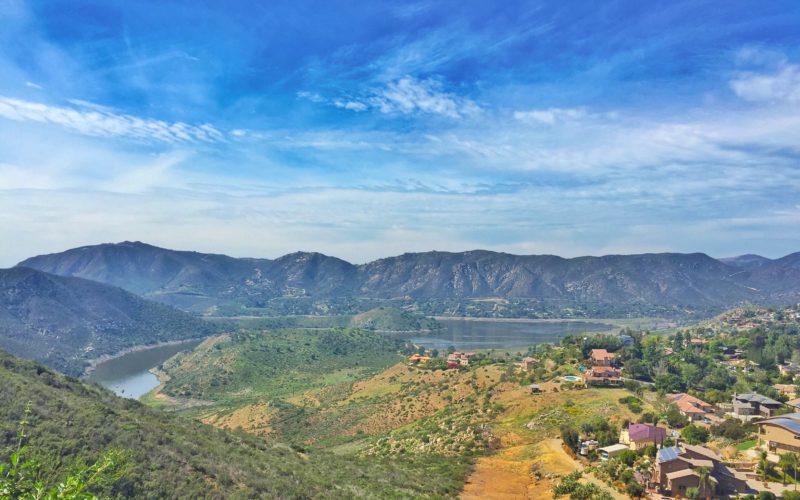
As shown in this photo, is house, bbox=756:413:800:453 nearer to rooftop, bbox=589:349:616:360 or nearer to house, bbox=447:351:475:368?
rooftop, bbox=589:349:616:360

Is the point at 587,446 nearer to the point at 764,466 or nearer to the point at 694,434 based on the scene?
the point at 694,434

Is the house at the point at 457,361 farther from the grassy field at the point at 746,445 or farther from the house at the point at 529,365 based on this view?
the grassy field at the point at 746,445

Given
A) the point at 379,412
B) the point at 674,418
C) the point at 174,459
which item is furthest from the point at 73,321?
the point at 674,418

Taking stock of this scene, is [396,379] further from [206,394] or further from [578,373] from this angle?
[206,394]

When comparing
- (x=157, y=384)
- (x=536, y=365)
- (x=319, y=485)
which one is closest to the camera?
(x=319, y=485)

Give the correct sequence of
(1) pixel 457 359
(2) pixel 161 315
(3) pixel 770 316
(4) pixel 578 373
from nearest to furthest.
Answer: (4) pixel 578 373 < (1) pixel 457 359 < (3) pixel 770 316 < (2) pixel 161 315

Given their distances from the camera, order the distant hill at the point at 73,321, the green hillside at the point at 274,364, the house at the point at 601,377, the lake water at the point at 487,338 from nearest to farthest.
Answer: the house at the point at 601,377
the green hillside at the point at 274,364
the distant hill at the point at 73,321
the lake water at the point at 487,338

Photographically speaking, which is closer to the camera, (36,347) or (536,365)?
(536,365)

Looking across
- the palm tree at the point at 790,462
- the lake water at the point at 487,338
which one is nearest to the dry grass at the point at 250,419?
the palm tree at the point at 790,462

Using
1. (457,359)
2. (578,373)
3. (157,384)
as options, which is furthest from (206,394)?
(578,373)
